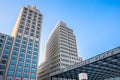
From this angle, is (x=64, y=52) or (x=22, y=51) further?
(x=64, y=52)

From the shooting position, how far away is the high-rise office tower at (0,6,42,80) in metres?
53.4

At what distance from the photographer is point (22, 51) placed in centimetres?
5969

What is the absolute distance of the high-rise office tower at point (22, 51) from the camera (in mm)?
53438

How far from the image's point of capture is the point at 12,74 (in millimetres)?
52438

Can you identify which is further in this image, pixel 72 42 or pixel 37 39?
pixel 72 42

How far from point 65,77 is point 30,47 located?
3289 centimetres

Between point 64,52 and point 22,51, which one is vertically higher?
point 64,52

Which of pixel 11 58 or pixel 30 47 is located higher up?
pixel 30 47

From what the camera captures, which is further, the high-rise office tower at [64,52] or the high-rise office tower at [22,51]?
the high-rise office tower at [64,52]

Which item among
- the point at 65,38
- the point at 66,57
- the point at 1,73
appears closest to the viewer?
the point at 1,73

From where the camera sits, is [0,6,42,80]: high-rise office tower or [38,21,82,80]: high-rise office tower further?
[38,21,82,80]: high-rise office tower

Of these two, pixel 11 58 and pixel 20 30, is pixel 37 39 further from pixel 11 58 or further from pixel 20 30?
pixel 11 58

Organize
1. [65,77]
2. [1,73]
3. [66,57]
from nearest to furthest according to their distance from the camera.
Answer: [65,77], [1,73], [66,57]

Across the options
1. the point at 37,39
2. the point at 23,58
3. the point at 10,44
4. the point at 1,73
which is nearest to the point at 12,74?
the point at 1,73
